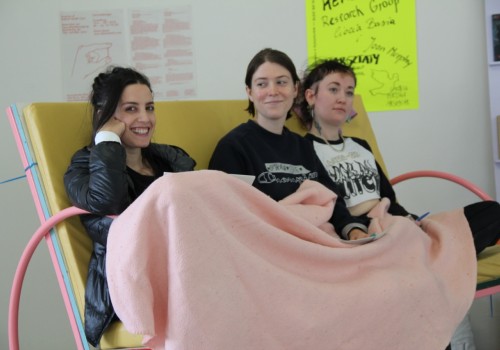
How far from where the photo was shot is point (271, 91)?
5.40 ft

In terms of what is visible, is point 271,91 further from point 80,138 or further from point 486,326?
point 486,326

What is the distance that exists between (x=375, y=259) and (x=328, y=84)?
778 millimetres

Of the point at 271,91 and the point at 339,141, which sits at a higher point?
the point at 271,91

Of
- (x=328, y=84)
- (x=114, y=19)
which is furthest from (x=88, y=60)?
(x=328, y=84)

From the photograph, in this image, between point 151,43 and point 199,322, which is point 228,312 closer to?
point 199,322

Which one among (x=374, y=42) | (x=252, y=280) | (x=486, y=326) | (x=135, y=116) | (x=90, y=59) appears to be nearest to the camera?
(x=252, y=280)

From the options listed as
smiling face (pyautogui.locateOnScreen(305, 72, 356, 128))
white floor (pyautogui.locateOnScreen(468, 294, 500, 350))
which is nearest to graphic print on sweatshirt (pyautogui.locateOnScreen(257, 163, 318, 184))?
smiling face (pyautogui.locateOnScreen(305, 72, 356, 128))

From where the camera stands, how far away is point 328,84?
73.2 inches

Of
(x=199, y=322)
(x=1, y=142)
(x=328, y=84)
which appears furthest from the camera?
(x=1, y=142)

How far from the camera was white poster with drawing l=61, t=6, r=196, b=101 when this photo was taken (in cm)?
230

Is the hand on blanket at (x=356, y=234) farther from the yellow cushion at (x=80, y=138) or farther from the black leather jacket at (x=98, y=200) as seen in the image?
the black leather jacket at (x=98, y=200)

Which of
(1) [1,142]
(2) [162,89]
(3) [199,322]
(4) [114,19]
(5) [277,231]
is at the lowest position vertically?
(3) [199,322]

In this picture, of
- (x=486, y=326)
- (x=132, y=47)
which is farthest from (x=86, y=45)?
(x=486, y=326)

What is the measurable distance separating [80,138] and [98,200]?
0.35 m
